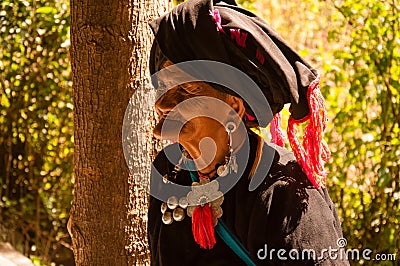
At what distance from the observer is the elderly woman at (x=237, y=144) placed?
1508 mm

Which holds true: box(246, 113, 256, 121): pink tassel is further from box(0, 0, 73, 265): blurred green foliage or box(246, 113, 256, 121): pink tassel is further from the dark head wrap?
box(0, 0, 73, 265): blurred green foliage

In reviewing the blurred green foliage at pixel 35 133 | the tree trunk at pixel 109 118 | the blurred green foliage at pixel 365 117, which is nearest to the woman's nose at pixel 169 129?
the tree trunk at pixel 109 118

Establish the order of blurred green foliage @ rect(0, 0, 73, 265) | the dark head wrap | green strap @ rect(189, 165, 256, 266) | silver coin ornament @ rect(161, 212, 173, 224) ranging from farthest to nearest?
blurred green foliage @ rect(0, 0, 73, 265) < silver coin ornament @ rect(161, 212, 173, 224) < green strap @ rect(189, 165, 256, 266) < the dark head wrap

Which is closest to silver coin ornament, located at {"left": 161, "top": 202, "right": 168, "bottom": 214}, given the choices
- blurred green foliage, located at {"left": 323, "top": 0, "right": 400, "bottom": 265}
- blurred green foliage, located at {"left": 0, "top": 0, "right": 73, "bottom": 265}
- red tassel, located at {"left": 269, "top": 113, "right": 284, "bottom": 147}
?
red tassel, located at {"left": 269, "top": 113, "right": 284, "bottom": 147}

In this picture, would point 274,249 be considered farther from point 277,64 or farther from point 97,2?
point 97,2

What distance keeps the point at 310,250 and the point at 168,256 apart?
1.22 feet

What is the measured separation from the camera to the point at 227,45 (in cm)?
152

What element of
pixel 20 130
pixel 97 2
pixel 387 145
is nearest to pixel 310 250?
pixel 97 2

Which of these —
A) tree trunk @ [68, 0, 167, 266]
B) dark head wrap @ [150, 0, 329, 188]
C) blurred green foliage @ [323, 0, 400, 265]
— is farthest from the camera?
blurred green foliage @ [323, 0, 400, 265]

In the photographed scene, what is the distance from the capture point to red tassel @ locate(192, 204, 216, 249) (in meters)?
1.61

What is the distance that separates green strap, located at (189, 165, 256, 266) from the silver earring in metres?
0.11

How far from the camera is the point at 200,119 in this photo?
161 centimetres

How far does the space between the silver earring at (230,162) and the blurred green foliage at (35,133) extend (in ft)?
6.68

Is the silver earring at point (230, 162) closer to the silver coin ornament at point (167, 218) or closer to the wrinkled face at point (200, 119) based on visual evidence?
the wrinkled face at point (200, 119)
